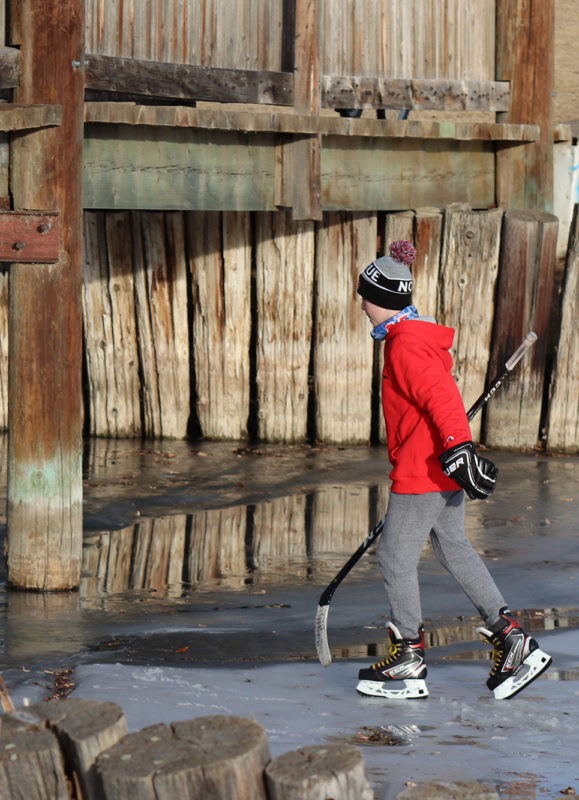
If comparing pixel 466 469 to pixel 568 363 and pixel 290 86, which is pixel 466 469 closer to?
pixel 290 86

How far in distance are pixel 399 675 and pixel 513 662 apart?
42cm

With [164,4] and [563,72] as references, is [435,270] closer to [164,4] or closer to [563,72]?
[164,4]

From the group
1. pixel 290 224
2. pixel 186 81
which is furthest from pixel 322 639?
pixel 290 224

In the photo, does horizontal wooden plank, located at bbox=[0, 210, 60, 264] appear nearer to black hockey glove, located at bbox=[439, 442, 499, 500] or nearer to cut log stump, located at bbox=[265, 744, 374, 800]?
black hockey glove, located at bbox=[439, 442, 499, 500]

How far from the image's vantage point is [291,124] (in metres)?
8.34

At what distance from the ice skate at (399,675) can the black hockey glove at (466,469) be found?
635 mm

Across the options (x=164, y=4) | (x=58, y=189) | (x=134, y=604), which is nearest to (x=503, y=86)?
(x=164, y=4)

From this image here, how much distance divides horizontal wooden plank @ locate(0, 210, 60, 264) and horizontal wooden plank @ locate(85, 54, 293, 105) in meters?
1.30

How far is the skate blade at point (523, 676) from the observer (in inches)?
186

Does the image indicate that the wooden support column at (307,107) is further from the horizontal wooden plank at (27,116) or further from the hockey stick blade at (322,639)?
the hockey stick blade at (322,639)

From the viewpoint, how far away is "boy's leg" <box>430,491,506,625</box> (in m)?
4.89

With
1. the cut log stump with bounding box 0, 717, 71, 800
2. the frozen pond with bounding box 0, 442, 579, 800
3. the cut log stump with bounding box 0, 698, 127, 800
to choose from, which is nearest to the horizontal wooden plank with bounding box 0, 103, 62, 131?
the frozen pond with bounding box 0, 442, 579, 800

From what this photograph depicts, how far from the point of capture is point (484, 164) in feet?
33.0

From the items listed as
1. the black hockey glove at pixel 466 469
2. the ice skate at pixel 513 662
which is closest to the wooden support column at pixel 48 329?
the black hockey glove at pixel 466 469
